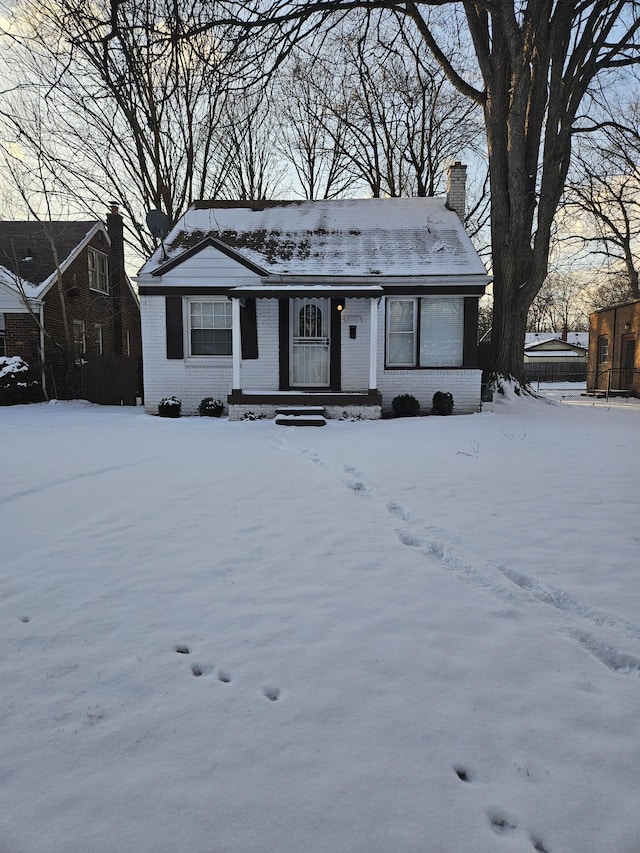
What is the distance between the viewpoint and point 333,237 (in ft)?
48.2

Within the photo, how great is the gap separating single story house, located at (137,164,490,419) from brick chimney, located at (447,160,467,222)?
91.3 inches

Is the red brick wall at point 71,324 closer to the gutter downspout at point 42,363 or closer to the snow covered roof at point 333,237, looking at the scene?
the gutter downspout at point 42,363

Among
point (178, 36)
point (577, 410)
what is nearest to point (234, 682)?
point (178, 36)

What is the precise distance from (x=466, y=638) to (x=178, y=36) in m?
5.51

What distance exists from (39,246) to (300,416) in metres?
14.4

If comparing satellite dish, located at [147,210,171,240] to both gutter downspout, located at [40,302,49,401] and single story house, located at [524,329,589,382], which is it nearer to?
gutter downspout, located at [40,302,49,401]

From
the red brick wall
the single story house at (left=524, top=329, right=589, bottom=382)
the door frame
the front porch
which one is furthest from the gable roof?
the single story house at (left=524, top=329, right=589, bottom=382)

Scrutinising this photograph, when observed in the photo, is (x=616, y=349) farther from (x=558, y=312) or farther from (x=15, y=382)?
(x=558, y=312)

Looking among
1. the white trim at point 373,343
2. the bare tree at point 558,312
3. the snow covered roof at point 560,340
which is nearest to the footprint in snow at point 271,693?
the white trim at point 373,343

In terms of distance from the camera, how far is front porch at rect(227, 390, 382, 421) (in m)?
12.2

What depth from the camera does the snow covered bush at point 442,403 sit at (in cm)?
1293

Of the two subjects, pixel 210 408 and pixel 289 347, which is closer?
pixel 210 408

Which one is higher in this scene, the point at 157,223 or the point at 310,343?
the point at 157,223

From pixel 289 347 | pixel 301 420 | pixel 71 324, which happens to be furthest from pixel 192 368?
pixel 71 324
